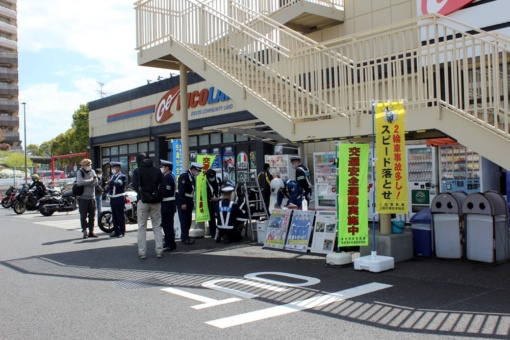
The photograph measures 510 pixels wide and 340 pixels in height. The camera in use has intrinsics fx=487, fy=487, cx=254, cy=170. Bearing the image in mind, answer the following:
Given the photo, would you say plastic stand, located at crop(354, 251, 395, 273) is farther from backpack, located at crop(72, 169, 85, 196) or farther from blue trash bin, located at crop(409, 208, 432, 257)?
backpack, located at crop(72, 169, 85, 196)

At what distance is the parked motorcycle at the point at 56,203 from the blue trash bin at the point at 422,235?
521 inches

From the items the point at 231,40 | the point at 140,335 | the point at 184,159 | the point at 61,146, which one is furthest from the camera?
the point at 61,146

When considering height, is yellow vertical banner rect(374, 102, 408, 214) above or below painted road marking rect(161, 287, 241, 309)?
above

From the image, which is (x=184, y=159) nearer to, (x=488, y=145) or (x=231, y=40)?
(x=231, y=40)

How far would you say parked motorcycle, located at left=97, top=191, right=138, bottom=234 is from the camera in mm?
12336

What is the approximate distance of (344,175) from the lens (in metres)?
7.30

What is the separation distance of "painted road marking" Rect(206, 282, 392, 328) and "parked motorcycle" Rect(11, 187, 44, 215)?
1663 centimetres

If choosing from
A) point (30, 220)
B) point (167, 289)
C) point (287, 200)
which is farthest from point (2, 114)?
point (167, 289)

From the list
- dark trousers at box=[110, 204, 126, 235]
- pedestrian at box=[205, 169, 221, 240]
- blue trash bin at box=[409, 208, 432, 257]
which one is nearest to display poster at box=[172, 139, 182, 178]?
dark trousers at box=[110, 204, 126, 235]

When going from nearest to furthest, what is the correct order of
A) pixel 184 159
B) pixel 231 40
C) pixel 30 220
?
pixel 231 40, pixel 184 159, pixel 30 220

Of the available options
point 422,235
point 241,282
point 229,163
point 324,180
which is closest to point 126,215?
point 324,180

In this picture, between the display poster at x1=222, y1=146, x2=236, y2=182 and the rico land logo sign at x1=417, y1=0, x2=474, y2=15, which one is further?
the display poster at x1=222, y1=146, x2=236, y2=182

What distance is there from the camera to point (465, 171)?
11.2 m

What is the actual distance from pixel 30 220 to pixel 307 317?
1414cm
